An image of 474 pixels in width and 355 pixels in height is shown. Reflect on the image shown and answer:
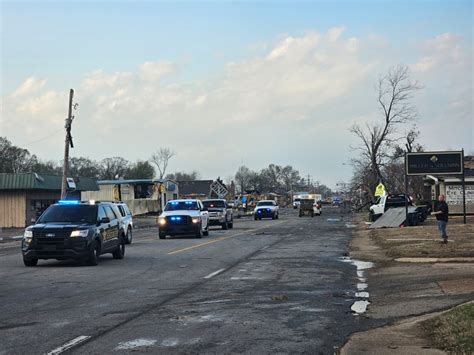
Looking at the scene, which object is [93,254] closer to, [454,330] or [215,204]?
[454,330]

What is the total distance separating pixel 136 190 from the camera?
3337 inches

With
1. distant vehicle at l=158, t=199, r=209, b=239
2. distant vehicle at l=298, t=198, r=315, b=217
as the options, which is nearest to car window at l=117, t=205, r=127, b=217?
distant vehicle at l=158, t=199, r=209, b=239

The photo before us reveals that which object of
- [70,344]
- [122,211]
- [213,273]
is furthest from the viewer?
[122,211]

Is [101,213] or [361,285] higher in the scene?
[101,213]

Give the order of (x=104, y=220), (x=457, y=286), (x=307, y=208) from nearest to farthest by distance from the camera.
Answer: (x=457, y=286) < (x=104, y=220) < (x=307, y=208)

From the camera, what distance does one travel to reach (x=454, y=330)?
7.60 metres

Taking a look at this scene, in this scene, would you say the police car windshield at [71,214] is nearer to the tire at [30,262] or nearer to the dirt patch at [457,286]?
the tire at [30,262]

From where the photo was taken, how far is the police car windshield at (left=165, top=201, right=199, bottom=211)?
101ft

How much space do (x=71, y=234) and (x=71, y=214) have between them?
4.89 ft

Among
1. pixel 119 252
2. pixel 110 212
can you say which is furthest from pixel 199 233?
pixel 110 212

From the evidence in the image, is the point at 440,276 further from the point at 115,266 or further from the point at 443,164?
the point at 443,164

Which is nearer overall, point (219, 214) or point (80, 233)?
point (80, 233)

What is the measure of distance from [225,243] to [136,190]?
198 ft

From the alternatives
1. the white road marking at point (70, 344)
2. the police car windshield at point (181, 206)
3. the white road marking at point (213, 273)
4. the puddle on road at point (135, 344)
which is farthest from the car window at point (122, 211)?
the puddle on road at point (135, 344)
